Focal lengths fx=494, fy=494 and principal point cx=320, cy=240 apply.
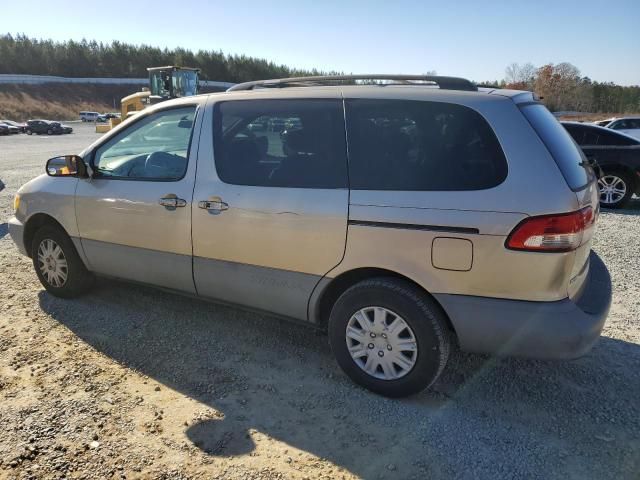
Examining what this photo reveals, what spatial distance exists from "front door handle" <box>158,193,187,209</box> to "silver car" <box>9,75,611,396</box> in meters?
0.02

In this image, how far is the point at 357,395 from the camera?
122 inches

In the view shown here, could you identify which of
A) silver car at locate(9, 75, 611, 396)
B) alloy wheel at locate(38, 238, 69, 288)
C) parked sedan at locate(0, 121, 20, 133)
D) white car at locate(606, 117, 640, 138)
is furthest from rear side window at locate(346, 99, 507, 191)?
parked sedan at locate(0, 121, 20, 133)

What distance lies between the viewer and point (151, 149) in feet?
13.2

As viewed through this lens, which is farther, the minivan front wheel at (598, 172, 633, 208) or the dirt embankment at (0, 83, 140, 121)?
the dirt embankment at (0, 83, 140, 121)

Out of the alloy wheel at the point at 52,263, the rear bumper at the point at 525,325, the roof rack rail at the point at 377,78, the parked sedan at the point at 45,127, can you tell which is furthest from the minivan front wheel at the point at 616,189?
the parked sedan at the point at 45,127

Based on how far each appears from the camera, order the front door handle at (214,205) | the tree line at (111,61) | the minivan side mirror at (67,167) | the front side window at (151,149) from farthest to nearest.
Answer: the tree line at (111,61)
the minivan side mirror at (67,167)
the front side window at (151,149)
the front door handle at (214,205)

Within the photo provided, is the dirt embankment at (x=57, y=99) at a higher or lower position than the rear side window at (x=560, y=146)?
higher

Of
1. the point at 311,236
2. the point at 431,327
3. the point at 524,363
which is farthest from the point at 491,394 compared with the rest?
the point at 311,236

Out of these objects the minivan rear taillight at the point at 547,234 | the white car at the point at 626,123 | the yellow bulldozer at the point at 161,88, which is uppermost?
the yellow bulldozer at the point at 161,88

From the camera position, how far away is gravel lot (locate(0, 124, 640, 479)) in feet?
8.25

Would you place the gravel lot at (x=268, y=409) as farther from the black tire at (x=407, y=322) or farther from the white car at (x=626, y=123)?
the white car at (x=626, y=123)

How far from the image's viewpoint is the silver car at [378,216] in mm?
2592

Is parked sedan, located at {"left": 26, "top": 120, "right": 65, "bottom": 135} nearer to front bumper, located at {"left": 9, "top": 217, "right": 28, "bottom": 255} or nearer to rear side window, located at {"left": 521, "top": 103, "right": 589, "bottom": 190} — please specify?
front bumper, located at {"left": 9, "top": 217, "right": 28, "bottom": 255}

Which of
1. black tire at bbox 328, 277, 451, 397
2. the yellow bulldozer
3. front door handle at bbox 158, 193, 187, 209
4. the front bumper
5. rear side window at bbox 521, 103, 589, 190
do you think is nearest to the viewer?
rear side window at bbox 521, 103, 589, 190
